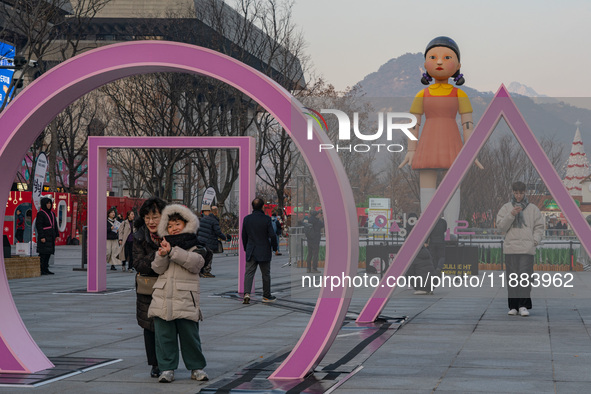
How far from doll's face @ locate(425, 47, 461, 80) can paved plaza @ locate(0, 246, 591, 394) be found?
11.9ft

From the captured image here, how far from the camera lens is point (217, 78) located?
7.98 metres

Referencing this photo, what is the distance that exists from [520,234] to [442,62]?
2776mm

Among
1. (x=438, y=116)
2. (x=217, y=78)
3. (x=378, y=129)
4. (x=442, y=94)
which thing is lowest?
(x=378, y=129)

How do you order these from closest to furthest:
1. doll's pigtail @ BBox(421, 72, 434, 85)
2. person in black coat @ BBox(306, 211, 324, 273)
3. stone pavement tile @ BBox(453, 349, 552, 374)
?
1. stone pavement tile @ BBox(453, 349, 552, 374)
2. doll's pigtail @ BBox(421, 72, 434, 85)
3. person in black coat @ BBox(306, 211, 324, 273)

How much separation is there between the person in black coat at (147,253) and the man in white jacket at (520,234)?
6532 millimetres

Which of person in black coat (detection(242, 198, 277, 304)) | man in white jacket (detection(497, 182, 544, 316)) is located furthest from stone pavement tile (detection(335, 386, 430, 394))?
person in black coat (detection(242, 198, 277, 304))

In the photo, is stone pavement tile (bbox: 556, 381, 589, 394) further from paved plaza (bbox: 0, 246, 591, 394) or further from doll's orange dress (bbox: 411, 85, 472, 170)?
doll's orange dress (bbox: 411, 85, 472, 170)

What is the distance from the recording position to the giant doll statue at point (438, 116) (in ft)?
42.7

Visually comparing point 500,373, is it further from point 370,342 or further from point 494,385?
point 370,342

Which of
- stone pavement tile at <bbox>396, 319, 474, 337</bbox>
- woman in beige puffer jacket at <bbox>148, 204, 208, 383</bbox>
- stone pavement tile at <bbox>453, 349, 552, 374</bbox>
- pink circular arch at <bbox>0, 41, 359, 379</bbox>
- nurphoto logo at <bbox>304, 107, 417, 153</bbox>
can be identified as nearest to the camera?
woman in beige puffer jacket at <bbox>148, 204, 208, 383</bbox>

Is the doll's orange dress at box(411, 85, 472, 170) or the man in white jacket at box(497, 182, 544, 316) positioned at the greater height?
the doll's orange dress at box(411, 85, 472, 170)

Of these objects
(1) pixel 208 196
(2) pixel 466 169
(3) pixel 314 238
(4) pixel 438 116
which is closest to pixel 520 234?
(2) pixel 466 169

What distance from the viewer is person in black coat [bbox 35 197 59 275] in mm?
21953

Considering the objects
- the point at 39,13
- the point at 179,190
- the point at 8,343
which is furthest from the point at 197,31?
the point at 179,190
